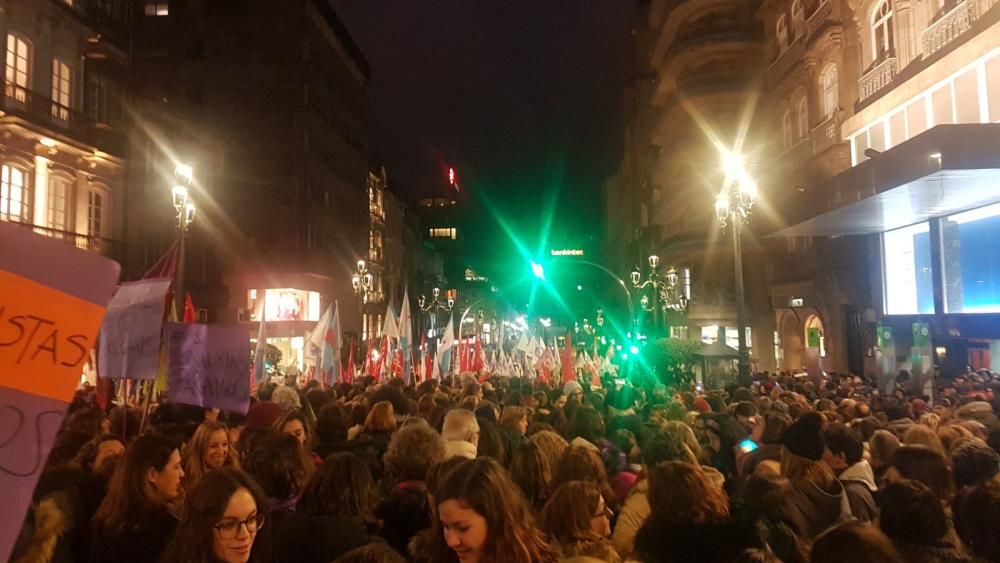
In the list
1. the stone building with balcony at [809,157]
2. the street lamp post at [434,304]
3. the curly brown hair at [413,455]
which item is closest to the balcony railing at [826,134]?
the stone building with balcony at [809,157]

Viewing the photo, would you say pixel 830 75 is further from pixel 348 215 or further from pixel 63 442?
pixel 348 215

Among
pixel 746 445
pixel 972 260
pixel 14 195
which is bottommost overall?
pixel 746 445

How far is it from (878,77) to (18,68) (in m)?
28.8

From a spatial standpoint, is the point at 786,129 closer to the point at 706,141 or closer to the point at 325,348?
the point at 706,141

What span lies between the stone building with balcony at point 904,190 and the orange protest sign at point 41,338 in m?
16.4

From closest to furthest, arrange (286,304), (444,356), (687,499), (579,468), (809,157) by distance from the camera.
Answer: (687,499) < (579,468) < (444,356) < (809,157) < (286,304)

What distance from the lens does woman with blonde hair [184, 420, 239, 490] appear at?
5336mm

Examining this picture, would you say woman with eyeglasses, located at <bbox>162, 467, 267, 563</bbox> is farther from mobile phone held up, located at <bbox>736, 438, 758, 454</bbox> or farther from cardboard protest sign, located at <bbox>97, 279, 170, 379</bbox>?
mobile phone held up, located at <bbox>736, 438, 758, 454</bbox>

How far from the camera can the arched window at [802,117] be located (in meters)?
29.2

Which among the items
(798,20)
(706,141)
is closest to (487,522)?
(798,20)

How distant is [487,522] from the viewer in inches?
127

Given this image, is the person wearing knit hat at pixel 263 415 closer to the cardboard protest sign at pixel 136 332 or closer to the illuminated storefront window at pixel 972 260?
the cardboard protest sign at pixel 136 332

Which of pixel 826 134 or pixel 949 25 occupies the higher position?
pixel 949 25

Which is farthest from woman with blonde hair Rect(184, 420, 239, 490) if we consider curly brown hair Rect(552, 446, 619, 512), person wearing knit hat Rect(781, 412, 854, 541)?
person wearing knit hat Rect(781, 412, 854, 541)
